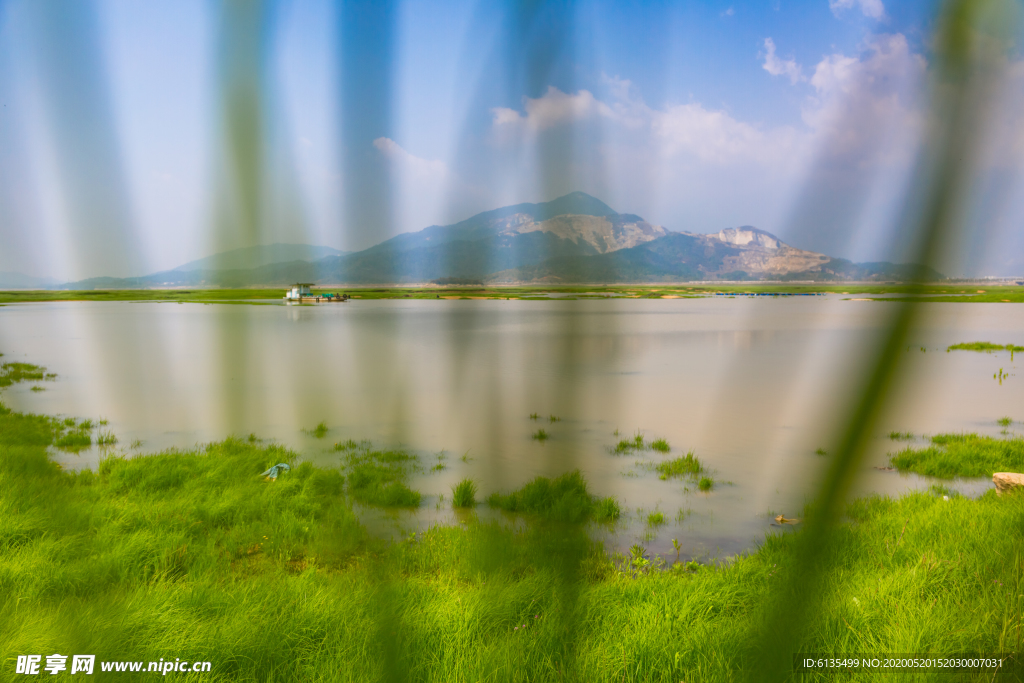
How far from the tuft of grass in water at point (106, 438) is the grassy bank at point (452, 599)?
4.77m

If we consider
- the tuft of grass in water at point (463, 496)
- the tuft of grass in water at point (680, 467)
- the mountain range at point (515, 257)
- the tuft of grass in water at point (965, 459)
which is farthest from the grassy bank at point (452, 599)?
the tuft of grass in water at point (965, 459)

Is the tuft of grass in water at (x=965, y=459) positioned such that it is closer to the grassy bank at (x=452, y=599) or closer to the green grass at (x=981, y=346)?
the grassy bank at (x=452, y=599)

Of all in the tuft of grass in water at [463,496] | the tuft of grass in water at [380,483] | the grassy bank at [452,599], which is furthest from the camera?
the tuft of grass in water at [463,496]

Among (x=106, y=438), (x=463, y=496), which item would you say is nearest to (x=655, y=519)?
(x=463, y=496)

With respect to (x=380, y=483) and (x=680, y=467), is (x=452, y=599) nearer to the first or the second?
(x=380, y=483)

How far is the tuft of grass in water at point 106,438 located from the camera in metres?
9.41

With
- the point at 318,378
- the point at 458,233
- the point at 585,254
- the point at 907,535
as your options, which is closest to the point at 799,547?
the point at 585,254

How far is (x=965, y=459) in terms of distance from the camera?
8.62m

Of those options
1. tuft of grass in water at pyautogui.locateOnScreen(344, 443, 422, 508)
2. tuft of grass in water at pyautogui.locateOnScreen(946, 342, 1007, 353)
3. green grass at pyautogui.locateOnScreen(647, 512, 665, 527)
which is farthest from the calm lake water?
tuft of grass in water at pyautogui.locateOnScreen(946, 342, 1007, 353)

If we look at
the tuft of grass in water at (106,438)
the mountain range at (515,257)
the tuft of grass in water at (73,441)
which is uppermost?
the mountain range at (515,257)

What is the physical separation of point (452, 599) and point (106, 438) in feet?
30.2

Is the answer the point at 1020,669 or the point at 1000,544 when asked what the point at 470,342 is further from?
the point at 1000,544

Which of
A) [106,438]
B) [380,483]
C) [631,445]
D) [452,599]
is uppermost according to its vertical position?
[452,599]

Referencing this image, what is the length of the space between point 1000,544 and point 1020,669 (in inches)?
78.3
